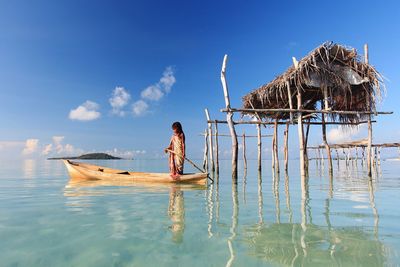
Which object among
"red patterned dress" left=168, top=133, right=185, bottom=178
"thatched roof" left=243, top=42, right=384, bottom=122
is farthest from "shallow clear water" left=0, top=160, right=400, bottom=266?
"thatched roof" left=243, top=42, right=384, bottom=122

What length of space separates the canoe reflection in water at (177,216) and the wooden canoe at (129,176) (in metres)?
2.65

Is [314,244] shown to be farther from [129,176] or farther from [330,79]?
[330,79]

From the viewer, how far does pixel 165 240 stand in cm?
309

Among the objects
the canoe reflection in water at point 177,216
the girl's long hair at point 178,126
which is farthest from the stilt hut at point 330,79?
the canoe reflection in water at point 177,216

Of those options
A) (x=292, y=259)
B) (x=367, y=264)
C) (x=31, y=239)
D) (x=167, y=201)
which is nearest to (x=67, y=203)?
(x=167, y=201)

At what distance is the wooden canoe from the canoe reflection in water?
265cm

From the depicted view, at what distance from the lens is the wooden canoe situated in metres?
9.19

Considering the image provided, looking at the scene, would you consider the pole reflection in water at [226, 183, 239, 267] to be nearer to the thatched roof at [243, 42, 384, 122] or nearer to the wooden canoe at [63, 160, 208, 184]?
the wooden canoe at [63, 160, 208, 184]

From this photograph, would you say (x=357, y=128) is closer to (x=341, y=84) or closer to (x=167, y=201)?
(x=341, y=84)

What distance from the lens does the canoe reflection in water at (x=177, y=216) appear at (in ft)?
10.8

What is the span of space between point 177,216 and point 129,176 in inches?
231

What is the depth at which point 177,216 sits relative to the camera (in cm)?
438

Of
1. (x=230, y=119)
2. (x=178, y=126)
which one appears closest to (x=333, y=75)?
(x=230, y=119)

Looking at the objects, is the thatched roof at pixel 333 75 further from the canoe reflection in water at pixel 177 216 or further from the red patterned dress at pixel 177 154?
the canoe reflection in water at pixel 177 216
